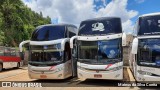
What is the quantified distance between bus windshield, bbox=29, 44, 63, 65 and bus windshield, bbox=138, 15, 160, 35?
4804 millimetres

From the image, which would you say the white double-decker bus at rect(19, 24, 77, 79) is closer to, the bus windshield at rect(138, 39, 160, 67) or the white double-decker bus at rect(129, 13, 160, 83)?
the white double-decker bus at rect(129, 13, 160, 83)

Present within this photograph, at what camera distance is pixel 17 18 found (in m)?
49.1

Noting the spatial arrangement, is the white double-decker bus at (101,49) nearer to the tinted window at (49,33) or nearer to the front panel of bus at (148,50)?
the front panel of bus at (148,50)

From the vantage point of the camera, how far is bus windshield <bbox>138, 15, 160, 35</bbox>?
13.6 metres

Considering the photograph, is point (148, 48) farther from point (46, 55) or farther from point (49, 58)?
point (46, 55)

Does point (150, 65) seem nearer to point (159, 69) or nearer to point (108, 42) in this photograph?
point (159, 69)

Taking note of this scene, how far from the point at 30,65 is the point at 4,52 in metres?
11.9

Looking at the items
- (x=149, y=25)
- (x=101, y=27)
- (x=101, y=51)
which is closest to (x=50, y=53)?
(x=101, y=51)

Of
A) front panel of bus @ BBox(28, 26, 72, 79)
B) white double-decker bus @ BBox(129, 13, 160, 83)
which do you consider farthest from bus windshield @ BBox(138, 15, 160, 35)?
front panel of bus @ BBox(28, 26, 72, 79)

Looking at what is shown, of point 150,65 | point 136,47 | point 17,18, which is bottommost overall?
point 150,65

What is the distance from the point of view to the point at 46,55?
1591 cm

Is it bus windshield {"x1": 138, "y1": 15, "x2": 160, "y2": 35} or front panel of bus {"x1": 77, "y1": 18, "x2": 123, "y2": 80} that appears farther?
front panel of bus {"x1": 77, "y1": 18, "x2": 123, "y2": 80}

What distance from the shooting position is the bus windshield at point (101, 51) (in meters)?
14.3

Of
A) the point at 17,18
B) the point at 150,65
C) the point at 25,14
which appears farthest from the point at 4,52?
the point at 25,14
